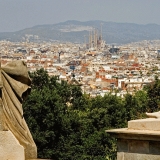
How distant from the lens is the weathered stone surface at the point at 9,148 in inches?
214

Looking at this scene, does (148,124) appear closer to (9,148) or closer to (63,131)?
(9,148)

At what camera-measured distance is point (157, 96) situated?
4200cm

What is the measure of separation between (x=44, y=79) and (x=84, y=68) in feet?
480

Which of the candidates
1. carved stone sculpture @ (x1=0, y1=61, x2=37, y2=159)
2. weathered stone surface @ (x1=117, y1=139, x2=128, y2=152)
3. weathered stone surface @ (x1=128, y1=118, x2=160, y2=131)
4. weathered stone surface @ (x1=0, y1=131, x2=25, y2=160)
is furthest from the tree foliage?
weathered stone surface @ (x1=0, y1=131, x2=25, y2=160)

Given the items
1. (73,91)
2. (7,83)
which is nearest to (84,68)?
(73,91)

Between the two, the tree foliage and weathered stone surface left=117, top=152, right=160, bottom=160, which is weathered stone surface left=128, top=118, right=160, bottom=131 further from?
the tree foliage

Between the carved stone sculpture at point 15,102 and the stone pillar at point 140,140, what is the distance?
4.20 ft

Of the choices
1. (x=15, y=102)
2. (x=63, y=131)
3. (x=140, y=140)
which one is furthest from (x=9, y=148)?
(x=63, y=131)

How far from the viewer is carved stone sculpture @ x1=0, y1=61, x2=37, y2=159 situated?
5.64 m

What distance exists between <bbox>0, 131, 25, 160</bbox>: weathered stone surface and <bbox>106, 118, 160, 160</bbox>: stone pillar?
1603mm

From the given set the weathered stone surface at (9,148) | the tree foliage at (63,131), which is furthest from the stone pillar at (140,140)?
the tree foliage at (63,131)

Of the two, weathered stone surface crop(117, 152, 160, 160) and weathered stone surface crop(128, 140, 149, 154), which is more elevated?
weathered stone surface crop(128, 140, 149, 154)

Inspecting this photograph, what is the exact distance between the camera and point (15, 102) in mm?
5809

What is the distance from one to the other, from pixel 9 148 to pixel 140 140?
1.76 metres
